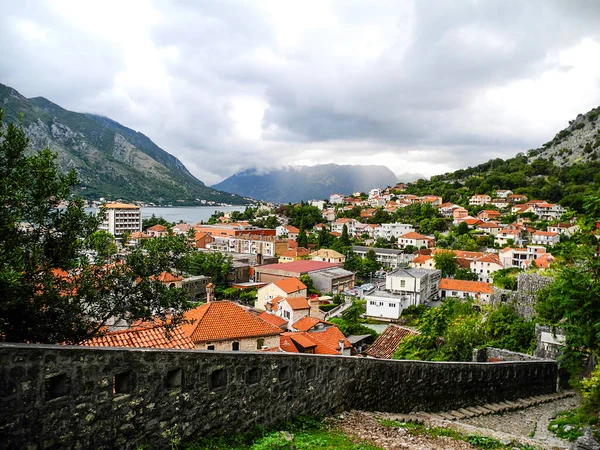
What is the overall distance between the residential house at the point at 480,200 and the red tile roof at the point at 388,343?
98.6 meters

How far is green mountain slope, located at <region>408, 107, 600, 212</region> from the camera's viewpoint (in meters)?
102

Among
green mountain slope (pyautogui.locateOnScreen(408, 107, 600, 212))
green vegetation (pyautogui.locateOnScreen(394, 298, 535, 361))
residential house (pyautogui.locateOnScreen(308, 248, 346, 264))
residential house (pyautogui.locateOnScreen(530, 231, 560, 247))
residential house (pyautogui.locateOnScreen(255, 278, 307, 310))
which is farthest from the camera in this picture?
green mountain slope (pyautogui.locateOnScreen(408, 107, 600, 212))

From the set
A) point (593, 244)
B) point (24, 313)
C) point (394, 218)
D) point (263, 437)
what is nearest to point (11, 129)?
point (24, 313)

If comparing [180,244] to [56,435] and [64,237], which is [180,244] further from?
[56,435]

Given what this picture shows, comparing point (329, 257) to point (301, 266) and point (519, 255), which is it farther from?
point (519, 255)

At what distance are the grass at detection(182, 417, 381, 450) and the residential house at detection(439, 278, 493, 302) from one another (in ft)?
161

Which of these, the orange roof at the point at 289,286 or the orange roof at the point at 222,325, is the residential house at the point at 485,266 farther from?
the orange roof at the point at 222,325

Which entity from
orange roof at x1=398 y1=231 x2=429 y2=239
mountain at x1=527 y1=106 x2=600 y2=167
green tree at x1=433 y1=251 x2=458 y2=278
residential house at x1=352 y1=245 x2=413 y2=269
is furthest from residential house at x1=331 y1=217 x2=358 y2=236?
mountain at x1=527 y1=106 x2=600 y2=167

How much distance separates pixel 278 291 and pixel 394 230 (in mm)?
58464

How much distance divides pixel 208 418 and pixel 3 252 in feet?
15.1

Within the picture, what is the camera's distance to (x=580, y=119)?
15950 centimetres

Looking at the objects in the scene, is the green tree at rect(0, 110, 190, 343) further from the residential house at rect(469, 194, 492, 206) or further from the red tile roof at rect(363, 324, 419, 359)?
the residential house at rect(469, 194, 492, 206)

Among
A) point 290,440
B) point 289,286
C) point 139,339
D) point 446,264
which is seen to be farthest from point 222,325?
point 446,264

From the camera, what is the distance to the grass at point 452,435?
7.32 meters
